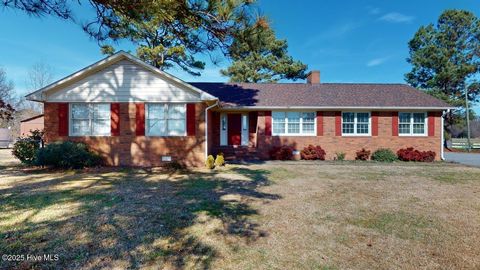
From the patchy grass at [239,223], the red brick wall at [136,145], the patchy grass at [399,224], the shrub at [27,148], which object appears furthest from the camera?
the red brick wall at [136,145]

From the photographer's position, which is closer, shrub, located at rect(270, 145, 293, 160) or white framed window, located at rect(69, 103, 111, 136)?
white framed window, located at rect(69, 103, 111, 136)

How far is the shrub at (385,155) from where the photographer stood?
14424 mm

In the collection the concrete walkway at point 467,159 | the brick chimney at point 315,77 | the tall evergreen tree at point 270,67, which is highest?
the tall evergreen tree at point 270,67

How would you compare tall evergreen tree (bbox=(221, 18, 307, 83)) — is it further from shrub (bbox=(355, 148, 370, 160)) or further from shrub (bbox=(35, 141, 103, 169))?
shrub (bbox=(35, 141, 103, 169))

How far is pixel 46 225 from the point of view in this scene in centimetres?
438

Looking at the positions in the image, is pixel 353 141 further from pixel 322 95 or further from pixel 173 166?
pixel 173 166

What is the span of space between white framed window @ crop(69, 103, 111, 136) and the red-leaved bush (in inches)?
596

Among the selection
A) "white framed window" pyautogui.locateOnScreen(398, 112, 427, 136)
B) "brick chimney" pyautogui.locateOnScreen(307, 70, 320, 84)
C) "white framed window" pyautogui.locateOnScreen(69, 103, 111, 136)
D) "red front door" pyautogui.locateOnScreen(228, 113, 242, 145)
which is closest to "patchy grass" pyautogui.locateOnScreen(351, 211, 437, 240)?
"white framed window" pyautogui.locateOnScreen(69, 103, 111, 136)

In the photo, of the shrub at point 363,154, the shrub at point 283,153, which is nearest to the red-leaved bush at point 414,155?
the shrub at point 363,154

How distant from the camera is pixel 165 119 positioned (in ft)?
37.7

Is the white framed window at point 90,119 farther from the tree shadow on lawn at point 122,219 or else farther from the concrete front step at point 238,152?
the concrete front step at point 238,152

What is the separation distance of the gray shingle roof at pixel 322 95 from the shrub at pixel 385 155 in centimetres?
258

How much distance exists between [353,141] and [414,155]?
3.27 m

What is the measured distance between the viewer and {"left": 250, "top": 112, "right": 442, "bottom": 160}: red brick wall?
48.6ft
